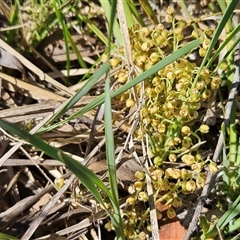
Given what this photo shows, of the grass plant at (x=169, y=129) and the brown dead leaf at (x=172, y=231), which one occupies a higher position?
the grass plant at (x=169, y=129)

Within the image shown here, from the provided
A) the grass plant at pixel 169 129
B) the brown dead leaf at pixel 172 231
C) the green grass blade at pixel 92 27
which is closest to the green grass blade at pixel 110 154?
the grass plant at pixel 169 129

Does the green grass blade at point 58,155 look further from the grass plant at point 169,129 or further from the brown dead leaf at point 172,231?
the brown dead leaf at point 172,231

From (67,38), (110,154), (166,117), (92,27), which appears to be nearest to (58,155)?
(110,154)

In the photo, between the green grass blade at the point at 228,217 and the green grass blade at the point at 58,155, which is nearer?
the green grass blade at the point at 58,155

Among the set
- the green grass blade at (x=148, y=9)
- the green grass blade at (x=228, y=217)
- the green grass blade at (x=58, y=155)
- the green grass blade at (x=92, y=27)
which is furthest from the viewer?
the green grass blade at (x=92, y=27)

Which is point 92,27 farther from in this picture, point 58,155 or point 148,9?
point 58,155

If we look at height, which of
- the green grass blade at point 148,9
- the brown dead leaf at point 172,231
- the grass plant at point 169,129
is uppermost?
the green grass blade at point 148,9

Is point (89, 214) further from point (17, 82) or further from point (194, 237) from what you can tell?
point (17, 82)

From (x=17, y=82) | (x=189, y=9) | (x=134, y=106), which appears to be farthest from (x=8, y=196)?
(x=189, y=9)

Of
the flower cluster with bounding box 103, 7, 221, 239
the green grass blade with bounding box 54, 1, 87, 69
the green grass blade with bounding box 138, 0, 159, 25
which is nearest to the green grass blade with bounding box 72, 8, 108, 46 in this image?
the green grass blade with bounding box 54, 1, 87, 69

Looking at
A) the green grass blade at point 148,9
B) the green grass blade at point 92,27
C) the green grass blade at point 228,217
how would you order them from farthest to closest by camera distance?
the green grass blade at point 92,27, the green grass blade at point 148,9, the green grass blade at point 228,217
